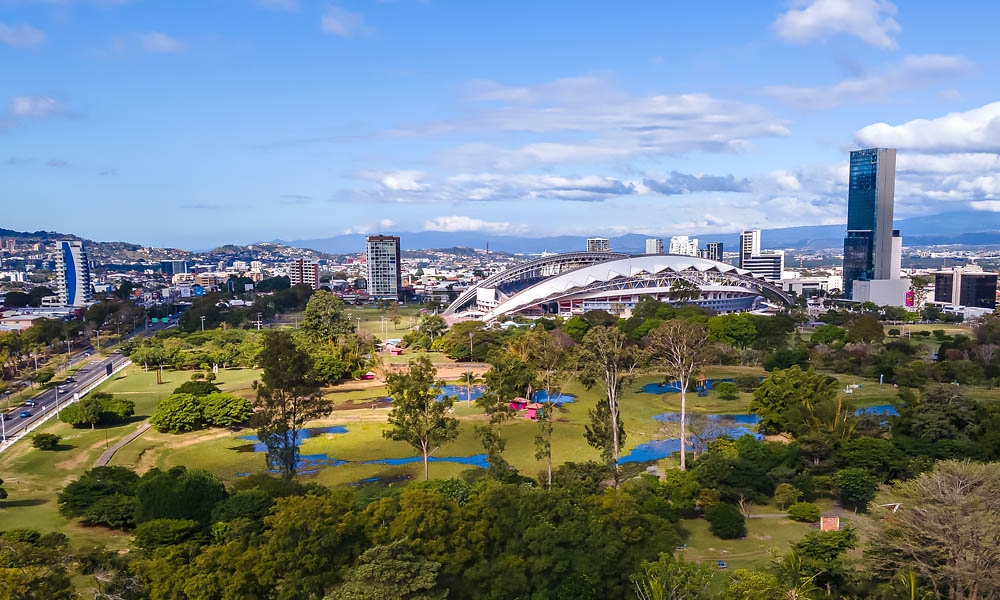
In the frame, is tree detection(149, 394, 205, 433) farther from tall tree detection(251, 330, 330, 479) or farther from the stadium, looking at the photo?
the stadium

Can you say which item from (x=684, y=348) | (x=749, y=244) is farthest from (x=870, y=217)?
(x=684, y=348)

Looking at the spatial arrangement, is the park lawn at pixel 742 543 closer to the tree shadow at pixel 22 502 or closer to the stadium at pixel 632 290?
the tree shadow at pixel 22 502

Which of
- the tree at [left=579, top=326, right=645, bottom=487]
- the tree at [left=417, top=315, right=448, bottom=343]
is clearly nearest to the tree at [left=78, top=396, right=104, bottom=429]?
the tree at [left=579, top=326, right=645, bottom=487]

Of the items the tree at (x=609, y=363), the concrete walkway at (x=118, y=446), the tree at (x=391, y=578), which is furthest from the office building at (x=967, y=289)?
the tree at (x=391, y=578)

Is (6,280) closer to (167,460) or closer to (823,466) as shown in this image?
(167,460)

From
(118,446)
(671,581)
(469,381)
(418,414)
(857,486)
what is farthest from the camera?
(469,381)

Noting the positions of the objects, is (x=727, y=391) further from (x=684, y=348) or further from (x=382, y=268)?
(x=382, y=268)
